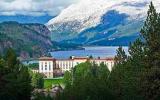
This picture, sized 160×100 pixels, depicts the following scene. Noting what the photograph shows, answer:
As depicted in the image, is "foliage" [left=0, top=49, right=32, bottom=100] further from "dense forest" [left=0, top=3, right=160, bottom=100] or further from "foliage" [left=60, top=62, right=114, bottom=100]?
"foliage" [left=60, top=62, right=114, bottom=100]

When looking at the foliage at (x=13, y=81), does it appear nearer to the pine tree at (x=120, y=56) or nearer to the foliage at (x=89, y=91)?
the foliage at (x=89, y=91)

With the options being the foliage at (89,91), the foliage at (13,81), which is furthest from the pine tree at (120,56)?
the foliage at (13,81)

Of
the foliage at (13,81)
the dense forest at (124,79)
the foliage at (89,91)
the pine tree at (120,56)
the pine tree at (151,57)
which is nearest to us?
the pine tree at (151,57)

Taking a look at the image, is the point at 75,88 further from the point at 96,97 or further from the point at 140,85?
the point at 140,85

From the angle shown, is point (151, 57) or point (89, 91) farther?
point (89, 91)

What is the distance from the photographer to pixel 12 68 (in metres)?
70.4

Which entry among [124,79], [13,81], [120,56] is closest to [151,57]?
[124,79]

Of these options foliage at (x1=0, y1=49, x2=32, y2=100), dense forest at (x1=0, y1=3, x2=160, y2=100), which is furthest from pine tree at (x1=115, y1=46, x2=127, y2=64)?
foliage at (x1=0, y1=49, x2=32, y2=100)

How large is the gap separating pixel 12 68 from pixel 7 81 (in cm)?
413

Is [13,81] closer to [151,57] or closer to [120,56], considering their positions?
[120,56]

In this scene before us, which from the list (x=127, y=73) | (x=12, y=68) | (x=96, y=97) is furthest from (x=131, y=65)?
(x=12, y=68)

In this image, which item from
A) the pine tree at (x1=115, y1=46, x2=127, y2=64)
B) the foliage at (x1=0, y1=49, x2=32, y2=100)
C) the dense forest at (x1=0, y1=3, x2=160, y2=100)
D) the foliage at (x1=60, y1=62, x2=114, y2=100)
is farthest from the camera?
the pine tree at (x1=115, y1=46, x2=127, y2=64)

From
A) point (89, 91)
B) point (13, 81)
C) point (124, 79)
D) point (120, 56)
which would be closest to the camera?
point (124, 79)

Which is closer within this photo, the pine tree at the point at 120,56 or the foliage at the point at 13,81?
the foliage at the point at 13,81
